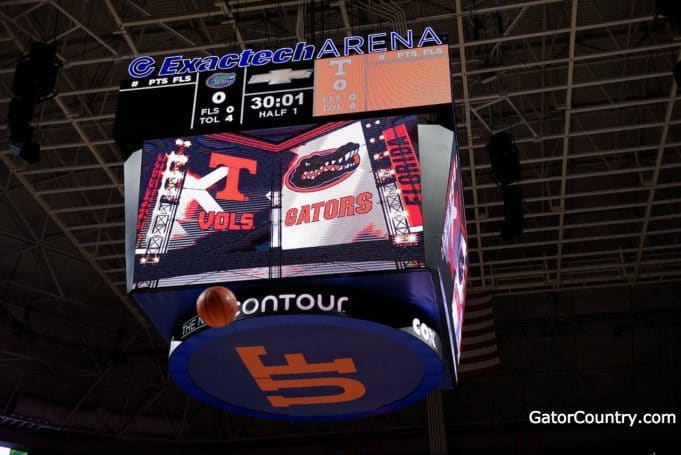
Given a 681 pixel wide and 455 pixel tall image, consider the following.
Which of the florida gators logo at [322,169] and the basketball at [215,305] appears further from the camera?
the florida gators logo at [322,169]

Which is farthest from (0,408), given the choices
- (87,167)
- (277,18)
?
(277,18)

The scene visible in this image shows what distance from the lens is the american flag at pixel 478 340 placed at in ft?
65.6

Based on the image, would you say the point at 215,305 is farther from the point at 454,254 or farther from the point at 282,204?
the point at 454,254

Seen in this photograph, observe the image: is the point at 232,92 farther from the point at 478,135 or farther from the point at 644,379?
the point at 644,379

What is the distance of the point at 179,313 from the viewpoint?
10.1m

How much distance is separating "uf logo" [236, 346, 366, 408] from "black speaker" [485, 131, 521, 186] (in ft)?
23.0

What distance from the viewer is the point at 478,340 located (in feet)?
66.0

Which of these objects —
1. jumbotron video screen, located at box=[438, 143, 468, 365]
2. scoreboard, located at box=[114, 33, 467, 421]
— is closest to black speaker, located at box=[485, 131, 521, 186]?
jumbotron video screen, located at box=[438, 143, 468, 365]

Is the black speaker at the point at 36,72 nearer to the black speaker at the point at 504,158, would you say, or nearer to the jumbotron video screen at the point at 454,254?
the jumbotron video screen at the point at 454,254

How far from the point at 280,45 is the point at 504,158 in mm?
5250

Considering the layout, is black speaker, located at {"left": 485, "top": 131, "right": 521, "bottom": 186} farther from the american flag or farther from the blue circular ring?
the blue circular ring

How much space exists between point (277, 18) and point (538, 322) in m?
12.7

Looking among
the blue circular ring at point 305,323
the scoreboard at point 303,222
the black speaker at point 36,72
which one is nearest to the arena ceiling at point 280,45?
the scoreboard at point 303,222

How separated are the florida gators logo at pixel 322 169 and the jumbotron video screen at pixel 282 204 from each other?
0.01m
